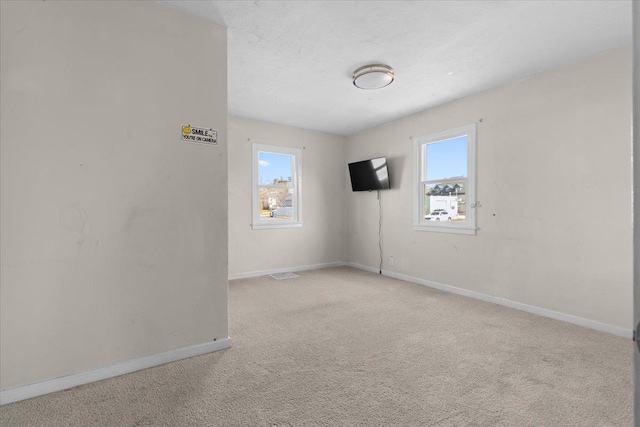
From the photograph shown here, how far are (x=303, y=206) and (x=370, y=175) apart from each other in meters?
1.34

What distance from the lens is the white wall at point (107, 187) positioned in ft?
5.83

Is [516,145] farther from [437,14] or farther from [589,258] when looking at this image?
[437,14]

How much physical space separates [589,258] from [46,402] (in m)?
4.38

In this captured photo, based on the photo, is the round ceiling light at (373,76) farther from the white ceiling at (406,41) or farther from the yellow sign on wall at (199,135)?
the yellow sign on wall at (199,135)

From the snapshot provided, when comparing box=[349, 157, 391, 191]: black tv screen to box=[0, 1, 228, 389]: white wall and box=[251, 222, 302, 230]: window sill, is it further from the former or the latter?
box=[0, 1, 228, 389]: white wall

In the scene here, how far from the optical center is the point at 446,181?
4207 mm

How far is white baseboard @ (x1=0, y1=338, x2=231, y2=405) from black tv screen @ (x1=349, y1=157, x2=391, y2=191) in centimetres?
349

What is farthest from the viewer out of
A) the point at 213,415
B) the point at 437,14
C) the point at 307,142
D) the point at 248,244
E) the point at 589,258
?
the point at 307,142

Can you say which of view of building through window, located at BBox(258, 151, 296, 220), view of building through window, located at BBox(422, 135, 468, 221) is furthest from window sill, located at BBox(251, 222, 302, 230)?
view of building through window, located at BBox(422, 135, 468, 221)

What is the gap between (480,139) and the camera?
3.77 m

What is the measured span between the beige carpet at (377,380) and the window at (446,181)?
4.60 ft

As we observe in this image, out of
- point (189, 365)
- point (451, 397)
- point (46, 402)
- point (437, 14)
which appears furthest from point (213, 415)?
point (437, 14)

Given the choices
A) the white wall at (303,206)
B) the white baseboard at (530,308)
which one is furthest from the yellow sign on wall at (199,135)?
the white baseboard at (530,308)

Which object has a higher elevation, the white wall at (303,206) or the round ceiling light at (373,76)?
the round ceiling light at (373,76)
